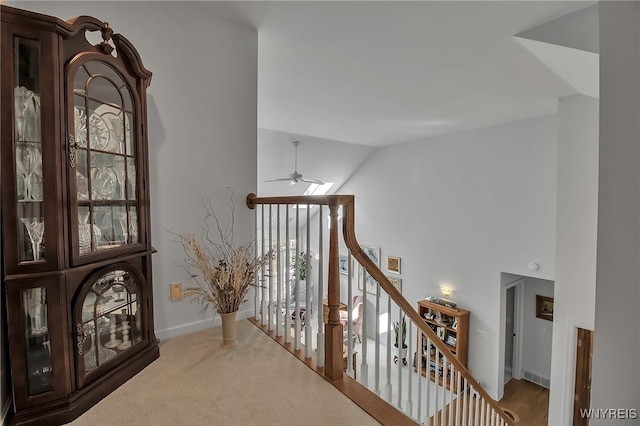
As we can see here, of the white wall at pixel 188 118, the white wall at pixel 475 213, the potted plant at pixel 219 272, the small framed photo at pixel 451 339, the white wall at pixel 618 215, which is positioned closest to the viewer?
the white wall at pixel 618 215

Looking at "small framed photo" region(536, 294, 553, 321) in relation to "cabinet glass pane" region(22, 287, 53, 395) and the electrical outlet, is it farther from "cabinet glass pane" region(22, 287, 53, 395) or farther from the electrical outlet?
"cabinet glass pane" region(22, 287, 53, 395)

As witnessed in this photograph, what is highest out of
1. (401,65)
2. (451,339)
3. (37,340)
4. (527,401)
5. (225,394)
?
(401,65)

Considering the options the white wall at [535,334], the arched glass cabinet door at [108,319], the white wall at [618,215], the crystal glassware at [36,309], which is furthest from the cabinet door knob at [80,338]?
the white wall at [535,334]

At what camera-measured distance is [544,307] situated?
5.73 metres

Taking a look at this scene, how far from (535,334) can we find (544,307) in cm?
60

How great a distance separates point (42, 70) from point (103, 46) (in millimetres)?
318

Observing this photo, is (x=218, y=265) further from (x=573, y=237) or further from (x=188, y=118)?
(x=573, y=237)

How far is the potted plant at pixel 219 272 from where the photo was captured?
1.73 metres

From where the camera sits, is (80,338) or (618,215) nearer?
(618,215)

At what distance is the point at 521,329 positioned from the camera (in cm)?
601

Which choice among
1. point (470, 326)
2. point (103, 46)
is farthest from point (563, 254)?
point (103, 46)

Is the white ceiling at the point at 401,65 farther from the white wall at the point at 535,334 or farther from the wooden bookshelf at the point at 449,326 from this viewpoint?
the wooden bookshelf at the point at 449,326

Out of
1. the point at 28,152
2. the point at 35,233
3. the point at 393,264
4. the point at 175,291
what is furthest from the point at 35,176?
the point at 393,264

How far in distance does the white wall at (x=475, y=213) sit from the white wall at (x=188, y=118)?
4.50 m
